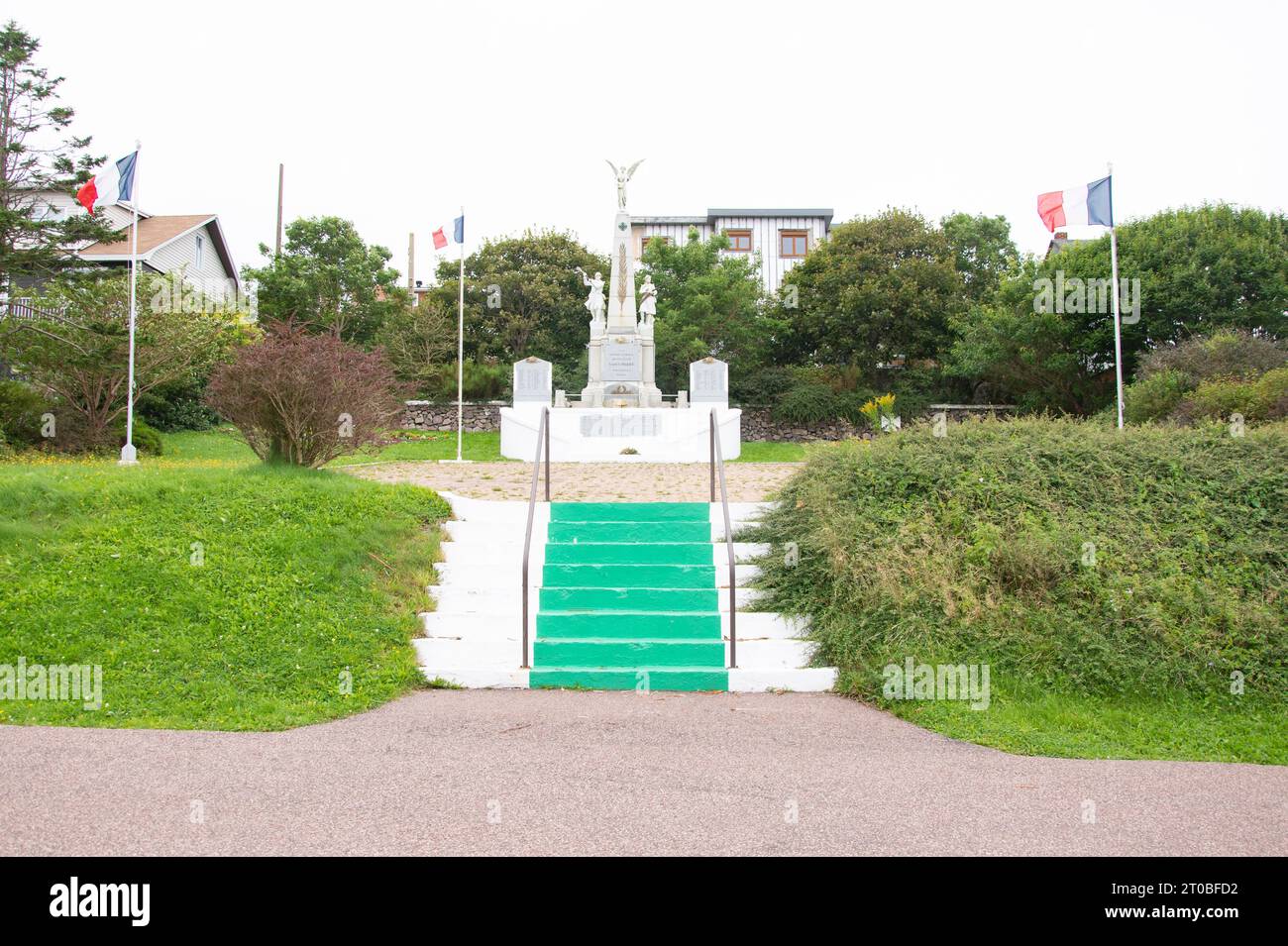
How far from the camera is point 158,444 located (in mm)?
19438

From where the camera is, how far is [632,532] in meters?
8.94

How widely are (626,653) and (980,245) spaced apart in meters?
36.6

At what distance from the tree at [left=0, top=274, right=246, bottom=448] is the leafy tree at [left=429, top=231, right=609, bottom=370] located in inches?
545

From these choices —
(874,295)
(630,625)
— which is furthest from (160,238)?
(630,625)

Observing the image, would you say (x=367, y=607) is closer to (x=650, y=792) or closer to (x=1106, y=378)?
(x=650, y=792)

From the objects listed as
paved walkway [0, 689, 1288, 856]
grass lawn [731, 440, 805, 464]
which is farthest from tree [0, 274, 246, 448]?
paved walkway [0, 689, 1288, 856]

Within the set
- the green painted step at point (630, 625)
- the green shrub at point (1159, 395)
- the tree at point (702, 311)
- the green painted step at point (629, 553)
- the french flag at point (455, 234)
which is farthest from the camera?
the tree at point (702, 311)

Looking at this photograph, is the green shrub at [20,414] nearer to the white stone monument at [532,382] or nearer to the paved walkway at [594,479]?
the paved walkway at [594,479]

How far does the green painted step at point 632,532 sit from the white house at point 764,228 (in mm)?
37527

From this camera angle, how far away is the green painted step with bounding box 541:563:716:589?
8016mm

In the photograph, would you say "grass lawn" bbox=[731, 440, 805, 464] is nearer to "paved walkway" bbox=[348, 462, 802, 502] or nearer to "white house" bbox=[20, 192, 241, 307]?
"paved walkway" bbox=[348, 462, 802, 502]

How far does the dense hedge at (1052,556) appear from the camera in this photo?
6.53 metres

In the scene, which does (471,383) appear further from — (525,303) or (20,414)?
(20,414)

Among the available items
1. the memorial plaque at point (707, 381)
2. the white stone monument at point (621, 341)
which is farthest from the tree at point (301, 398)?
the memorial plaque at point (707, 381)
